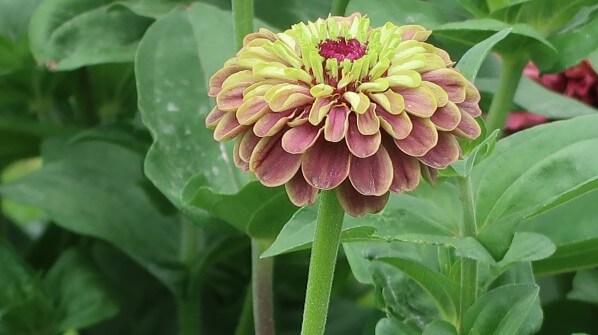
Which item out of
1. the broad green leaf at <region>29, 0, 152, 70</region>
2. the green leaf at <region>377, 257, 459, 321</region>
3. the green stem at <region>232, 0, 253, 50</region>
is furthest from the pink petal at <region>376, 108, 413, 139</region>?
the broad green leaf at <region>29, 0, 152, 70</region>

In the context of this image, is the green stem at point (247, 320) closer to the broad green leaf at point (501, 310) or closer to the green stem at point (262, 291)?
the green stem at point (262, 291)

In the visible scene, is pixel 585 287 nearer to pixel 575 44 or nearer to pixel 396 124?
pixel 575 44

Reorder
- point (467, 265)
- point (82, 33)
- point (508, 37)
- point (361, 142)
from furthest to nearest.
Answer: point (82, 33), point (508, 37), point (467, 265), point (361, 142)

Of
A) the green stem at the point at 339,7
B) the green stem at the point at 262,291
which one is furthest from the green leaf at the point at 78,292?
the green stem at the point at 339,7

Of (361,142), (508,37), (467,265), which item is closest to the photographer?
(361,142)

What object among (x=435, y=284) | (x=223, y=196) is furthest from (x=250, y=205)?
(x=435, y=284)

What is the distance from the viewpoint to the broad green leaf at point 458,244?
381mm

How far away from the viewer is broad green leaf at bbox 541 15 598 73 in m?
0.53

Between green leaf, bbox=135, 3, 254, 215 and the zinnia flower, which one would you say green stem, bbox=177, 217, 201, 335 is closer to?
green leaf, bbox=135, 3, 254, 215

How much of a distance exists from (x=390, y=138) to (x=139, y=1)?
Result: 0.36 metres

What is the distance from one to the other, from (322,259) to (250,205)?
17 centimetres

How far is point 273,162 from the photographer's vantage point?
32cm

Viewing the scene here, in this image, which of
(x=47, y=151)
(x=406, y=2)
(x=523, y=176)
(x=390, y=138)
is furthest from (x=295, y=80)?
(x=47, y=151)

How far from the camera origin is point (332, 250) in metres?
0.35
